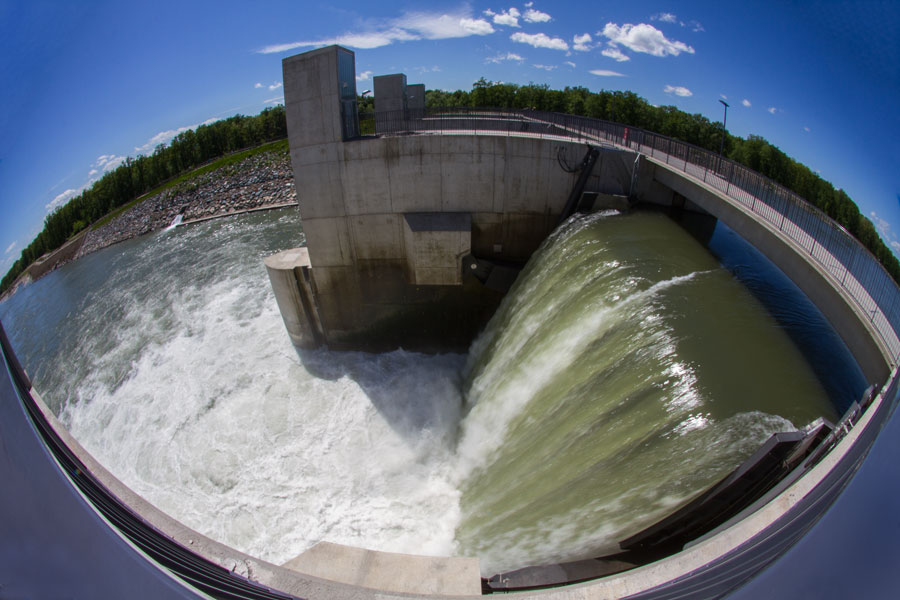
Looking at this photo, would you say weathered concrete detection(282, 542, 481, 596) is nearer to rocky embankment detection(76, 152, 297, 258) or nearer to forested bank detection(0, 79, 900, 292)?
forested bank detection(0, 79, 900, 292)

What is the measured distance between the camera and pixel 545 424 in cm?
737

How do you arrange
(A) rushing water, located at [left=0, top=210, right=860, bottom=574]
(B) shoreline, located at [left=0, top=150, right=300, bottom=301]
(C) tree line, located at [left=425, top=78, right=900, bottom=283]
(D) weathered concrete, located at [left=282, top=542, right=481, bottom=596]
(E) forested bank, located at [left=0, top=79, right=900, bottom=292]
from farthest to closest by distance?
(C) tree line, located at [left=425, top=78, right=900, bottom=283] < (B) shoreline, located at [left=0, top=150, right=300, bottom=301] < (E) forested bank, located at [left=0, top=79, right=900, bottom=292] < (A) rushing water, located at [left=0, top=210, right=860, bottom=574] < (D) weathered concrete, located at [left=282, top=542, right=481, bottom=596]

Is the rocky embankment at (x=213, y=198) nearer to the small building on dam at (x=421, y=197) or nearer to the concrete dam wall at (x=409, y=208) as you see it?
the small building on dam at (x=421, y=197)

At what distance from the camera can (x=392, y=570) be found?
17.3 feet

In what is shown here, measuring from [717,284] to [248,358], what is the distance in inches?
552

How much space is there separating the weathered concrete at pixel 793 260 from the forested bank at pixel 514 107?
1.04 m

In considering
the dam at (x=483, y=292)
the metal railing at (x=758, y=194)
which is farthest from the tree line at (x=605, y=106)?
the dam at (x=483, y=292)

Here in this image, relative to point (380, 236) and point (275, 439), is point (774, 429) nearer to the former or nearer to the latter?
point (275, 439)

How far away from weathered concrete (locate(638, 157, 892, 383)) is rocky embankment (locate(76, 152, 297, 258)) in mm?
29170

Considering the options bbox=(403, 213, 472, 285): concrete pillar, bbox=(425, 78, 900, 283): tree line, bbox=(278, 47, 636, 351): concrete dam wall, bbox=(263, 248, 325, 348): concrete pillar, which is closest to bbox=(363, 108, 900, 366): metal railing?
bbox=(278, 47, 636, 351): concrete dam wall

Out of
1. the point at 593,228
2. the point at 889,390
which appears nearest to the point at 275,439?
the point at 593,228

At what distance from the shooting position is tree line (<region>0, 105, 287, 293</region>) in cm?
648

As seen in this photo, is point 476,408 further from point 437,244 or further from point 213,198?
point 213,198

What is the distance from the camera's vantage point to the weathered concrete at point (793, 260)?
244 inches
